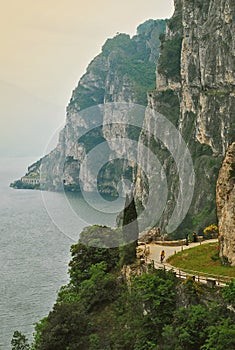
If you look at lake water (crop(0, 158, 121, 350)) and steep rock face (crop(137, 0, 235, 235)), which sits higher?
steep rock face (crop(137, 0, 235, 235))

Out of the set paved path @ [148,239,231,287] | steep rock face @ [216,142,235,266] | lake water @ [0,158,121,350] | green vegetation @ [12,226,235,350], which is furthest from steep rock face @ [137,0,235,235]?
steep rock face @ [216,142,235,266]

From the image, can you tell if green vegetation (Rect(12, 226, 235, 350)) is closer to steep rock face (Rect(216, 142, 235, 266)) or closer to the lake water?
steep rock face (Rect(216, 142, 235, 266))

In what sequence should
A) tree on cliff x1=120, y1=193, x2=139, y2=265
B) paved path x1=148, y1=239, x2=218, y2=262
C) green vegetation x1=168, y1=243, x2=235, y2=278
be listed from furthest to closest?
paved path x1=148, y1=239, x2=218, y2=262 < tree on cliff x1=120, y1=193, x2=139, y2=265 < green vegetation x1=168, y1=243, x2=235, y2=278

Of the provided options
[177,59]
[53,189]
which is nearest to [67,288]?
[177,59]

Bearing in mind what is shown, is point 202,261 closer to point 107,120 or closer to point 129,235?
point 129,235

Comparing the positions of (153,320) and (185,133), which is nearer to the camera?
(153,320)

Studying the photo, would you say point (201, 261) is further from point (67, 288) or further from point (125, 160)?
point (125, 160)
